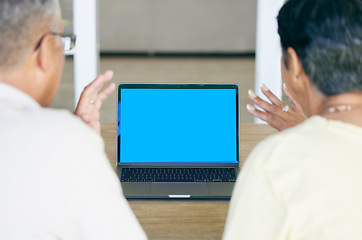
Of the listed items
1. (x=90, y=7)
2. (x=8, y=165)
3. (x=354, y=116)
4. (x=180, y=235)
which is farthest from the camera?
(x=90, y=7)

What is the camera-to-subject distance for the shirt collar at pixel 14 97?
98cm

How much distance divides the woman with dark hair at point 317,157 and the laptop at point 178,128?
677 mm

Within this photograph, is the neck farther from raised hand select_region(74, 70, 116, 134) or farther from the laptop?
raised hand select_region(74, 70, 116, 134)

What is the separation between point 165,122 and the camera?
1.77 m

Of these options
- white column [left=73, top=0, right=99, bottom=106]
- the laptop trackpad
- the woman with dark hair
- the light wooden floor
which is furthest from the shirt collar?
the light wooden floor

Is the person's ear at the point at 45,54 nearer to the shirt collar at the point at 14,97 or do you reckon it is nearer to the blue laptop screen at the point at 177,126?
the shirt collar at the point at 14,97

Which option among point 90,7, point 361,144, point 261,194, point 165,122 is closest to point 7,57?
point 261,194

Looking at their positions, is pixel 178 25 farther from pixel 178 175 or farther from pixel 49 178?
pixel 49 178

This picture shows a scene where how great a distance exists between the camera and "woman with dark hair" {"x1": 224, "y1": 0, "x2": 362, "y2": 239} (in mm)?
967

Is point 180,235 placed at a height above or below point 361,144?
below

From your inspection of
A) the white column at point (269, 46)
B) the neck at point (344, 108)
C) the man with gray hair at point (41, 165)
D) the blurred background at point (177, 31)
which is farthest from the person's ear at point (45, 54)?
the blurred background at point (177, 31)

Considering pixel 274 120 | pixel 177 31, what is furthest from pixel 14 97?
pixel 177 31

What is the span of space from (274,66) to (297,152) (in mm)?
2870

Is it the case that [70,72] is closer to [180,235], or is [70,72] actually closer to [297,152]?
[180,235]
